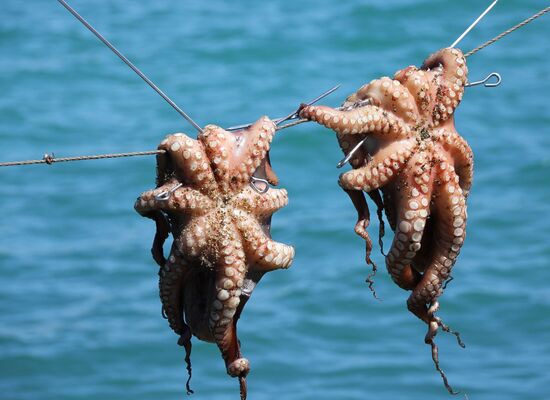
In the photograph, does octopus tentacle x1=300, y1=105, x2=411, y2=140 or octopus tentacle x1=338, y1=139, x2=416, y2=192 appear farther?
octopus tentacle x1=338, y1=139, x2=416, y2=192

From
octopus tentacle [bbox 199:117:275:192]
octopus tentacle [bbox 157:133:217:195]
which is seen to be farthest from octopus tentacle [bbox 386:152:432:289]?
octopus tentacle [bbox 157:133:217:195]

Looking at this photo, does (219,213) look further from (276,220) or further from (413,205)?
(276,220)

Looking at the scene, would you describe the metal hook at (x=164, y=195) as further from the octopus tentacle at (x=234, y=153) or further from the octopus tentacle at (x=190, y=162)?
the octopus tentacle at (x=234, y=153)

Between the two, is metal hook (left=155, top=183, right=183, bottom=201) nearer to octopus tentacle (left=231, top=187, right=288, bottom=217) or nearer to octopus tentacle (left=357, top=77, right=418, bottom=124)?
octopus tentacle (left=231, top=187, right=288, bottom=217)

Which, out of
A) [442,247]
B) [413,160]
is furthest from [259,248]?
[442,247]

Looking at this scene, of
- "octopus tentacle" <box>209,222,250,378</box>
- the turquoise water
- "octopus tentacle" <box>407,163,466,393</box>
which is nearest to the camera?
"octopus tentacle" <box>209,222,250,378</box>

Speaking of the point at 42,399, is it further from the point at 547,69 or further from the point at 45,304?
the point at 547,69

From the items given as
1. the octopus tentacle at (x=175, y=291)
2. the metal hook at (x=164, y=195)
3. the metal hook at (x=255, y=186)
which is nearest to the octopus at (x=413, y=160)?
the metal hook at (x=255, y=186)

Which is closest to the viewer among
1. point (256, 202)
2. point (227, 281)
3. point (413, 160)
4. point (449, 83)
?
point (227, 281)
